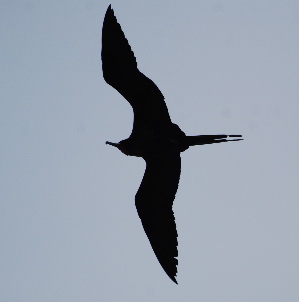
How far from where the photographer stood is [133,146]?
422 inches

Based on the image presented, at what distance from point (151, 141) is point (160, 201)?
3.54ft

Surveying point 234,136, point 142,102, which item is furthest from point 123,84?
point 234,136

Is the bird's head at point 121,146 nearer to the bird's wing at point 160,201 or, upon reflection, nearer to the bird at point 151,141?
the bird at point 151,141

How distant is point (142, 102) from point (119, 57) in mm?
905

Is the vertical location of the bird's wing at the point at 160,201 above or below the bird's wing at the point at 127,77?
below

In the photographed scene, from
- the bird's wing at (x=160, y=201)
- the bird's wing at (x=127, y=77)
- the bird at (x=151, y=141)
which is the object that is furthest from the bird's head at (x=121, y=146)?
the bird's wing at (x=127, y=77)

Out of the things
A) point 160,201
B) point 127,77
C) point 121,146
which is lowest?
point 160,201

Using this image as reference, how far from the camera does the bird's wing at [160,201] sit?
1067cm

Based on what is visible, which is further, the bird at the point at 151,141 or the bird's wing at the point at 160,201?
the bird's wing at the point at 160,201

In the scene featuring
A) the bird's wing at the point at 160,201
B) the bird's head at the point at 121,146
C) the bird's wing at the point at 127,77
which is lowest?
the bird's wing at the point at 160,201

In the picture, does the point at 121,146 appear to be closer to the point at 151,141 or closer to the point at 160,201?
the point at 151,141

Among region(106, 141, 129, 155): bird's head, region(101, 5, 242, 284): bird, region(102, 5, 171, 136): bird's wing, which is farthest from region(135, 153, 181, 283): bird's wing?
region(102, 5, 171, 136): bird's wing

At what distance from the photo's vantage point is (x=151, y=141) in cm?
1066

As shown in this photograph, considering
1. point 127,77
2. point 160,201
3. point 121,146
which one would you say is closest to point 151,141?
point 121,146
